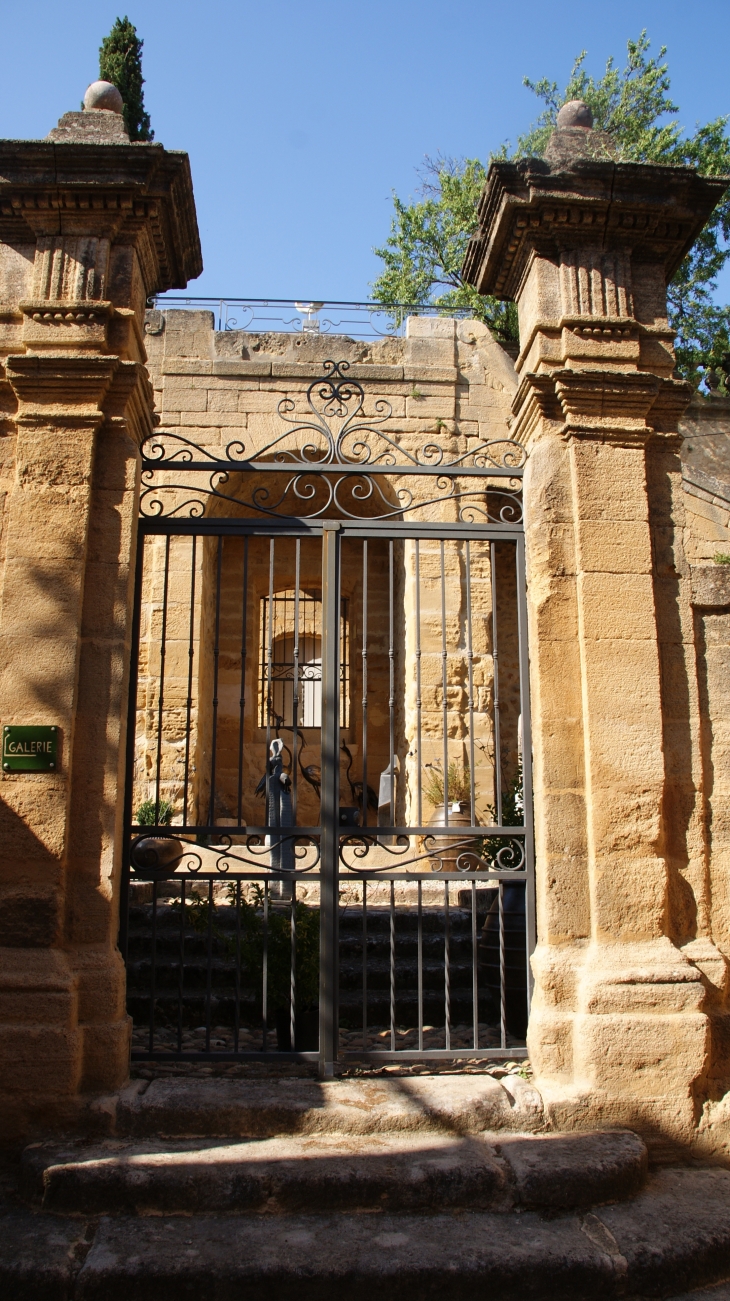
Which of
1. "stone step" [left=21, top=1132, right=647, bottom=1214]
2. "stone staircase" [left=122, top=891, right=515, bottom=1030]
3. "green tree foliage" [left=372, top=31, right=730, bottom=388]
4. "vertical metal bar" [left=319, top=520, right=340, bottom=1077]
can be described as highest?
"green tree foliage" [left=372, top=31, right=730, bottom=388]

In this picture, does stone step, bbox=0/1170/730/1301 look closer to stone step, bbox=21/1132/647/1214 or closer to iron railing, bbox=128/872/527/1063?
stone step, bbox=21/1132/647/1214

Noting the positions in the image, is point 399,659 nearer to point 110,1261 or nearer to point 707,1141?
point 707,1141

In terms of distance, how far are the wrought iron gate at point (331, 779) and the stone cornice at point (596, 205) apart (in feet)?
3.33

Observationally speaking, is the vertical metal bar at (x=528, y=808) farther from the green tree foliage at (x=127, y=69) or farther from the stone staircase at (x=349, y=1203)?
the green tree foliage at (x=127, y=69)

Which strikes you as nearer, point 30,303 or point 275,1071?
point 30,303

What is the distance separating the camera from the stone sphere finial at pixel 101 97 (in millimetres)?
4312

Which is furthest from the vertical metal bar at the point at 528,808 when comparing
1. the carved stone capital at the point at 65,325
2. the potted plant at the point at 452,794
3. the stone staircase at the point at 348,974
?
the potted plant at the point at 452,794

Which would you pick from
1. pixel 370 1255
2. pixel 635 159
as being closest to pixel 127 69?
pixel 635 159

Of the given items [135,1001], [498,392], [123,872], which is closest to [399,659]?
[498,392]

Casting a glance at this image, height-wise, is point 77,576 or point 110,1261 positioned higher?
point 77,576

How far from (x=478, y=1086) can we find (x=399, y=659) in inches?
274

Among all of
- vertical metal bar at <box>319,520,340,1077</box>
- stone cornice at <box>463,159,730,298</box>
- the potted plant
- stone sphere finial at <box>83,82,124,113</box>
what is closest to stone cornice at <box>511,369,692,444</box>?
stone cornice at <box>463,159,730,298</box>

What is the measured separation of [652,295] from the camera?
14.2 ft

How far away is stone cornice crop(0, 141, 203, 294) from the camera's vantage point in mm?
3975
